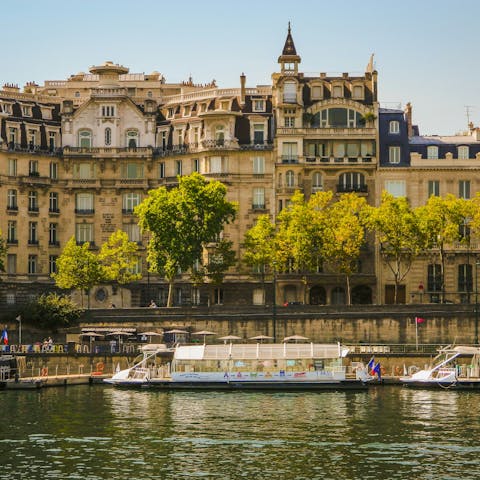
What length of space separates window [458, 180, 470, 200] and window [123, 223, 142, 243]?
31.5 m

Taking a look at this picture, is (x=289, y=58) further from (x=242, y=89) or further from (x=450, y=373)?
(x=450, y=373)

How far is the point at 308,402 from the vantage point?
341ft

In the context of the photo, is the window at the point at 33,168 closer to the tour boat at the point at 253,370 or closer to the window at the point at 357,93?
the window at the point at 357,93

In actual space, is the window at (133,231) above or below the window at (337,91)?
below

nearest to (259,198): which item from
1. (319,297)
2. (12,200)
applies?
(319,297)

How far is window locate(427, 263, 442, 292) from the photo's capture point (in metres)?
146

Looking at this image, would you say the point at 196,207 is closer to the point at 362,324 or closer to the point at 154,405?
the point at 362,324

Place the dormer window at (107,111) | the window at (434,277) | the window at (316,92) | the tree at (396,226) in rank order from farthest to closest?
the dormer window at (107,111) < the window at (316,92) < the window at (434,277) < the tree at (396,226)

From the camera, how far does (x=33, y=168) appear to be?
153m

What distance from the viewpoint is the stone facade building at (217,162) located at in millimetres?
148375

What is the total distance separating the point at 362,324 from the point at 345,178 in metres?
23.8

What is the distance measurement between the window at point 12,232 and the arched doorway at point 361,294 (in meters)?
33.0

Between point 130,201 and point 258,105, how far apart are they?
52.0ft

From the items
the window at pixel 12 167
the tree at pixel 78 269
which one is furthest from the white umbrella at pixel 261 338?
the window at pixel 12 167
